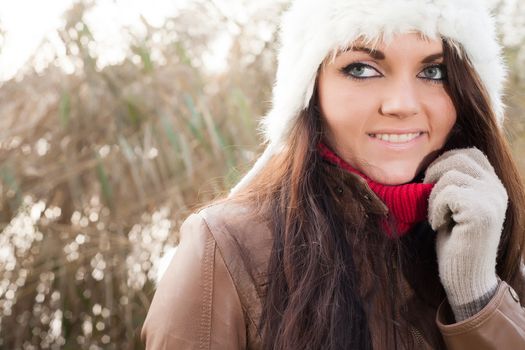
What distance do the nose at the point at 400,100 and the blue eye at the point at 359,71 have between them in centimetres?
5

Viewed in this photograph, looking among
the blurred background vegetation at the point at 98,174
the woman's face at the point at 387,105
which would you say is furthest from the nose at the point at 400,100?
the blurred background vegetation at the point at 98,174

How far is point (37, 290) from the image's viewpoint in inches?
117

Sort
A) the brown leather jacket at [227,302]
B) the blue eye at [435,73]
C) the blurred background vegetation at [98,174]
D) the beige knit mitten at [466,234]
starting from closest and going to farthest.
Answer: the brown leather jacket at [227,302] < the beige knit mitten at [466,234] < the blue eye at [435,73] < the blurred background vegetation at [98,174]

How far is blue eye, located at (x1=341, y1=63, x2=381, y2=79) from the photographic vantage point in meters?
1.61

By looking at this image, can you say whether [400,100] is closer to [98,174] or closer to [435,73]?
[435,73]

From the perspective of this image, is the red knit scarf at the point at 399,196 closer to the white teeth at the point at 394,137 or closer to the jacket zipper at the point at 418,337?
the white teeth at the point at 394,137

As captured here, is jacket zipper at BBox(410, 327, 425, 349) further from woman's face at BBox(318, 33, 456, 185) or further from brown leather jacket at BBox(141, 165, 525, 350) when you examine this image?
woman's face at BBox(318, 33, 456, 185)

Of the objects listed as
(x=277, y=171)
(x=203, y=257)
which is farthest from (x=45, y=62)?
(x=203, y=257)

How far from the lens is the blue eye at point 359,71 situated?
161 cm

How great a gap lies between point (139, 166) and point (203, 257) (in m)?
1.61

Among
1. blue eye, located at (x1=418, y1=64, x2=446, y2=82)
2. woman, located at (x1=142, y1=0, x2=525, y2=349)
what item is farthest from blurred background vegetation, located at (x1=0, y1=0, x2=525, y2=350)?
blue eye, located at (x1=418, y1=64, x2=446, y2=82)

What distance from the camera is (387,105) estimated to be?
1.58 metres

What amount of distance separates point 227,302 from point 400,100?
623mm

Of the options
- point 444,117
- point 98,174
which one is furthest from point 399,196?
point 98,174
